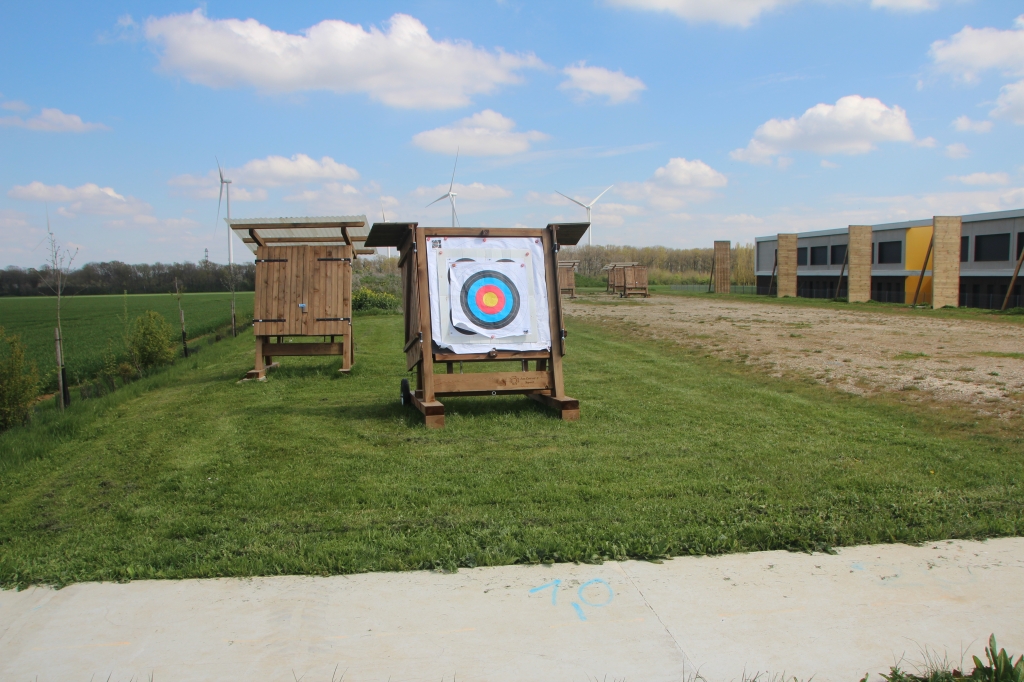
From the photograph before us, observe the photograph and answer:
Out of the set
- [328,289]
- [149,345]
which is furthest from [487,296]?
[149,345]

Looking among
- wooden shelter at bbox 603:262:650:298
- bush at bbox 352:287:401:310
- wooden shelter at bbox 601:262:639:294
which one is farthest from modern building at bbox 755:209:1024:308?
bush at bbox 352:287:401:310

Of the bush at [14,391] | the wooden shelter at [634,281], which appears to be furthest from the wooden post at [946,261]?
the bush at [14,391]

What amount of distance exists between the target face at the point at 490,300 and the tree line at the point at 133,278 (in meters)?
51.0

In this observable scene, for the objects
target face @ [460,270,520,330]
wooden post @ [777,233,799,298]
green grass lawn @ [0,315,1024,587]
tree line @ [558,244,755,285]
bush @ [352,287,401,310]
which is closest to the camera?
green grass lawn @ [0,315,1024,587]

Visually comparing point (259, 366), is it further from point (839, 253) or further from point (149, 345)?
point (839, 253)

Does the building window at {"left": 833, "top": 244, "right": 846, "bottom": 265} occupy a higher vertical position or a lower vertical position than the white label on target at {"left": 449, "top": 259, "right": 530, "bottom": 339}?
higher

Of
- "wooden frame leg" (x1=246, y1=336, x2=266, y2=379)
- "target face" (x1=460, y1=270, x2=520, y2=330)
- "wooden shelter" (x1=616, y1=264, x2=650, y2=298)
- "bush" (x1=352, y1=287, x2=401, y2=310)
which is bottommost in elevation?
"wooden frame leg" (x1=246, y1=336, x2=266, y2=379)

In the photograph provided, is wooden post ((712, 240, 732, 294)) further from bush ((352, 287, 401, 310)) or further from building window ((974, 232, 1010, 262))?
bush ((352, 287, 401, 310))

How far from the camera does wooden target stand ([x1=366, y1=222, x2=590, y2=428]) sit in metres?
8.48

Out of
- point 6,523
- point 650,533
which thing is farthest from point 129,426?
point 650,533

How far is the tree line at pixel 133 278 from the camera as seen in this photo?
5975cm

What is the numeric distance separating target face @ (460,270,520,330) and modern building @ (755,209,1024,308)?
29.0 m

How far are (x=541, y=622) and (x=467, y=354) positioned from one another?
5.23 metres

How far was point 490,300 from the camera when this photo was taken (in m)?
8.99
